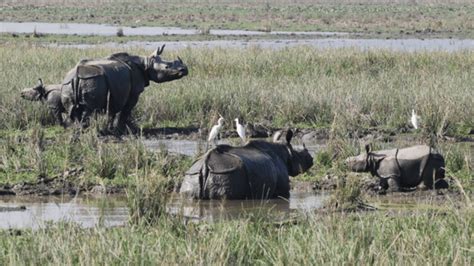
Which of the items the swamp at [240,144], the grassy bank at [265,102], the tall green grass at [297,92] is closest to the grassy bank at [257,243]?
the swamp at [240,144]

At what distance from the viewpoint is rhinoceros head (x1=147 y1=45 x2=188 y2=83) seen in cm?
1783

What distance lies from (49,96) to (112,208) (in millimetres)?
6506

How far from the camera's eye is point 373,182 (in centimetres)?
1359

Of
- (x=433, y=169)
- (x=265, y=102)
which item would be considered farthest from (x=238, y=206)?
(x=265, y=102)

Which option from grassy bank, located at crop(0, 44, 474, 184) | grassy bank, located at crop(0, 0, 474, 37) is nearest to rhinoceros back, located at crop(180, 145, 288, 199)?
grassy bank, located at crop(0, 44, 474, 184)

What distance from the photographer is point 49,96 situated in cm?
1766

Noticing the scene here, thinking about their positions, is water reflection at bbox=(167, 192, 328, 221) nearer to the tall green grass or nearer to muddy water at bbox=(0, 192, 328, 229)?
muddy water at bbox=(0, 192, 328, 229)

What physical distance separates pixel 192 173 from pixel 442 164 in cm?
299

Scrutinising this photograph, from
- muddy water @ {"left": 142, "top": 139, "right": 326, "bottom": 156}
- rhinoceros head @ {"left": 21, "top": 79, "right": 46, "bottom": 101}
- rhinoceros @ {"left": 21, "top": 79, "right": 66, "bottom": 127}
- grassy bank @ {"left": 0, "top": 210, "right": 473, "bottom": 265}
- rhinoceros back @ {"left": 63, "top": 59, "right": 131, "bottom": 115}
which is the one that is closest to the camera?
grassy bank @ {"left": 0, "top": 210, "right": 473, "bottom": 265}

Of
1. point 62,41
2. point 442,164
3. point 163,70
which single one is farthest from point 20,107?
point 62,41

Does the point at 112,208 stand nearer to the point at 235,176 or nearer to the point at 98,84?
the point at 235,176

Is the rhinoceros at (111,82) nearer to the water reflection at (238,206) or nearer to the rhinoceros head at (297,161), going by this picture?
the rhinoceros head at (297,161)

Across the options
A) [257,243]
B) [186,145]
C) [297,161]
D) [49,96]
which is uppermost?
[257,243]

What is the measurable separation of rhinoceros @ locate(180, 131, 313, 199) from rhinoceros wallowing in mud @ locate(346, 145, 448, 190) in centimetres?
115
